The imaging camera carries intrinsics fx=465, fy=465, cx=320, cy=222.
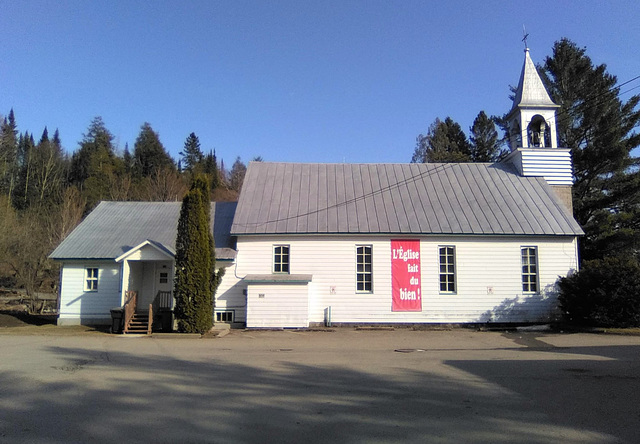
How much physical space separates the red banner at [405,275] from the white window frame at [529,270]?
4509mm

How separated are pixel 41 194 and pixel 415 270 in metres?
47.8

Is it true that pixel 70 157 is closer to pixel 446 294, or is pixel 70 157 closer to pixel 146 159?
pixel 146 159

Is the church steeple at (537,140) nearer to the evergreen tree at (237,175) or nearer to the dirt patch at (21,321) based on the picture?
the dirt patch at (21,321)

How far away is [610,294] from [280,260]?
12700 millimetres

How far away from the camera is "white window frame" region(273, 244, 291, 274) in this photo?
64.7ft

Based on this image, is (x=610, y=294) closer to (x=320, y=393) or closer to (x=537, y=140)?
(x=537, y=140)

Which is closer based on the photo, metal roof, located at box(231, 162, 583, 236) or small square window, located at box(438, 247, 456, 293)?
small square window, located at box(438, 247, 456, 293)

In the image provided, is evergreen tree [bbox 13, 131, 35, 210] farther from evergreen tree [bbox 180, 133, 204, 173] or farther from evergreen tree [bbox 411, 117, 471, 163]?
evergreen tree [bbox 411, 117, 471, 163]

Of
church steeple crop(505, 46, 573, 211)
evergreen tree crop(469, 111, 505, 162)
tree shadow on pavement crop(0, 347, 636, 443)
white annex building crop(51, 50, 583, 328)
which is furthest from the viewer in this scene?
evergreen tree crop(469, 111, 505, 162)

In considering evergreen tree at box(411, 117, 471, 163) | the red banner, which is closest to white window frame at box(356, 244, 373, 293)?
the red banner

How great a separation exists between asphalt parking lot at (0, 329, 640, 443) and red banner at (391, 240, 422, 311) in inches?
219

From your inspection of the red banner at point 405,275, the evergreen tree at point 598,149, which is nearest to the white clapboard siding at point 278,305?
the red banner at point 405,275

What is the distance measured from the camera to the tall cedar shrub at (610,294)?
16969mm

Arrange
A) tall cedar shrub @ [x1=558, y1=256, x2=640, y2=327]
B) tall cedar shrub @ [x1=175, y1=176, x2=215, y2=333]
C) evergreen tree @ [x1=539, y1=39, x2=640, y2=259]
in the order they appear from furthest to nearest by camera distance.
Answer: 1. evergreen tree @ [x1=539, y1=39, x2=640, y2=259]
2. tall cedar shrub @ [x1=558, y1=256, x2=640, y2=327]
3. tall cedar shrub @ [x1=175, y1=176, x2=215, y2=333]
